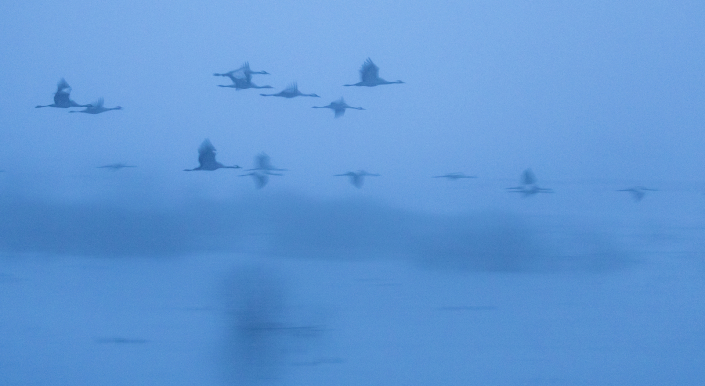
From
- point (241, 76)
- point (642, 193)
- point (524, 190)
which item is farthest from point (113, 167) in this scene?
point (642, 193)

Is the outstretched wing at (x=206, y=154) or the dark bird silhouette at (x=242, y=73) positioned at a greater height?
the dark bird silhouette at (x=242, y=73)

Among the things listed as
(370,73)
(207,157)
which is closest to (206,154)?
(207,157)

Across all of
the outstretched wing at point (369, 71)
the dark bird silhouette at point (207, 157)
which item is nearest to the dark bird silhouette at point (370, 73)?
the outstretched wing at point (369, 71)

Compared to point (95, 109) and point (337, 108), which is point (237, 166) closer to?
point (337, 108)

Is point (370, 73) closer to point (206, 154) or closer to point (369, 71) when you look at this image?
point (369, 71)

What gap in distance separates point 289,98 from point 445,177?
86 cm

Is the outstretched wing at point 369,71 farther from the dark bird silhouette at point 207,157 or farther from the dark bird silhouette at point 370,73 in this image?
the dark bird silhouette at point 207,157

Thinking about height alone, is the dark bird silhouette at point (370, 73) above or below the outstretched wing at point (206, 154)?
above

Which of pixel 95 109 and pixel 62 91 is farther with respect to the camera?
pixel 95 109

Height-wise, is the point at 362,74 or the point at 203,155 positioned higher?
the point at 362,74

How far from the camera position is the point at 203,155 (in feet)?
10.5

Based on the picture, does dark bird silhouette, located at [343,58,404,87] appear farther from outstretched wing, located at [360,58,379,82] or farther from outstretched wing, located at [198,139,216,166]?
outstretched wing, located at [198,139,216,166]

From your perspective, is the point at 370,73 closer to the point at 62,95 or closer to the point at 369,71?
the point at 369,71

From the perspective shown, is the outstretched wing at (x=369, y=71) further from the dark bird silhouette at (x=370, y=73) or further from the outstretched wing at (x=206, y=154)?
the outstretched wing at (x=206, y=154)
